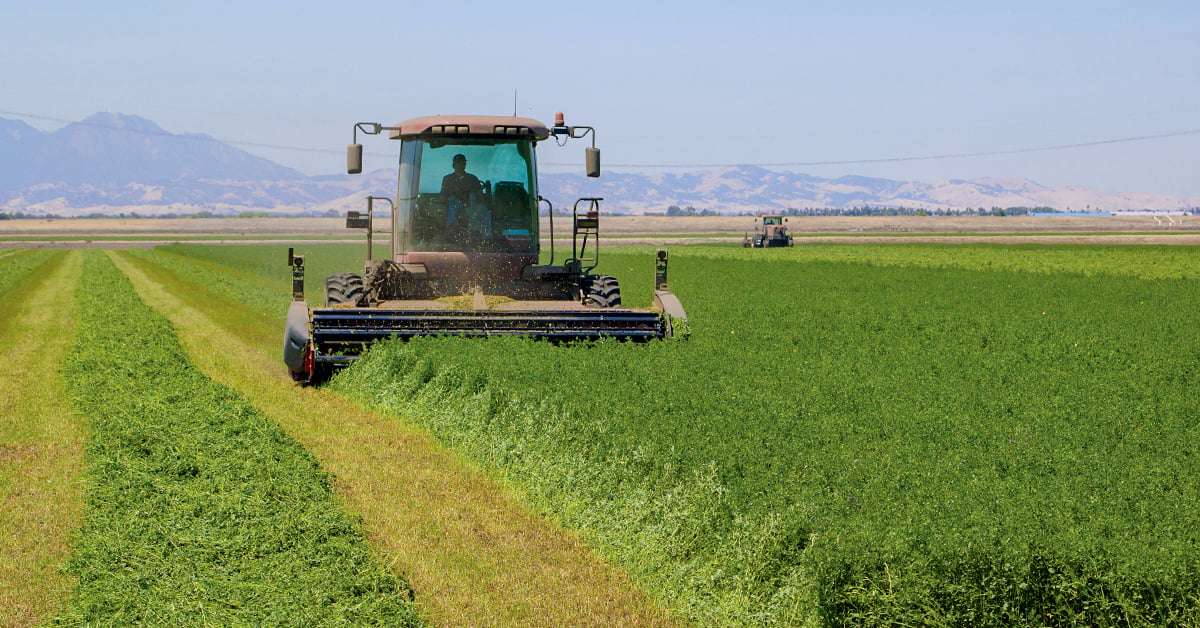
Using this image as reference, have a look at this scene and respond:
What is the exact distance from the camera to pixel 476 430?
32.1ft

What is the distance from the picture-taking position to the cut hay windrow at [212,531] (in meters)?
5.77

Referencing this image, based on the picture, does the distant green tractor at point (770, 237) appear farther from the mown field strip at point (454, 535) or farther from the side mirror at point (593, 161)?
the mown field strip at point (454, 535)

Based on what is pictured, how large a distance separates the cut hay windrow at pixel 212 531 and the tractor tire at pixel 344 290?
253 centimetres

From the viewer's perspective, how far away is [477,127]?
1379cm

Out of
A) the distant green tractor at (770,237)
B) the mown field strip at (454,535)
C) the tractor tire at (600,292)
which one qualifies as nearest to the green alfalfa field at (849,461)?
the mown field strip at (454,535)

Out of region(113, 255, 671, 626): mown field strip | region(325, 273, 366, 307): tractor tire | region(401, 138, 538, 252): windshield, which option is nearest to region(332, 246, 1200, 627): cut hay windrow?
region(113, 255, 671, 626): mown field strip

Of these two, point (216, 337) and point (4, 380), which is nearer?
point (4, 380)

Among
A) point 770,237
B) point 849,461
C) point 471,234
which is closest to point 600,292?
point 471,234

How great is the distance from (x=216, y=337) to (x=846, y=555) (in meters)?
15.2

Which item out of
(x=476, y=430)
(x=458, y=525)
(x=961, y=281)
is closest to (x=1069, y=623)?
(x=458, y=525)

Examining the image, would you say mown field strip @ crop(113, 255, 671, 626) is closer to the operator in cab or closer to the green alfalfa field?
the green alfalfa field

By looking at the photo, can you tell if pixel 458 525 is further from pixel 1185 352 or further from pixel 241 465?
pixel 1185 352

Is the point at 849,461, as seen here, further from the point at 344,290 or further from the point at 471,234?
the point at 344,290

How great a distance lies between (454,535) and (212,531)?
4.99 ft
